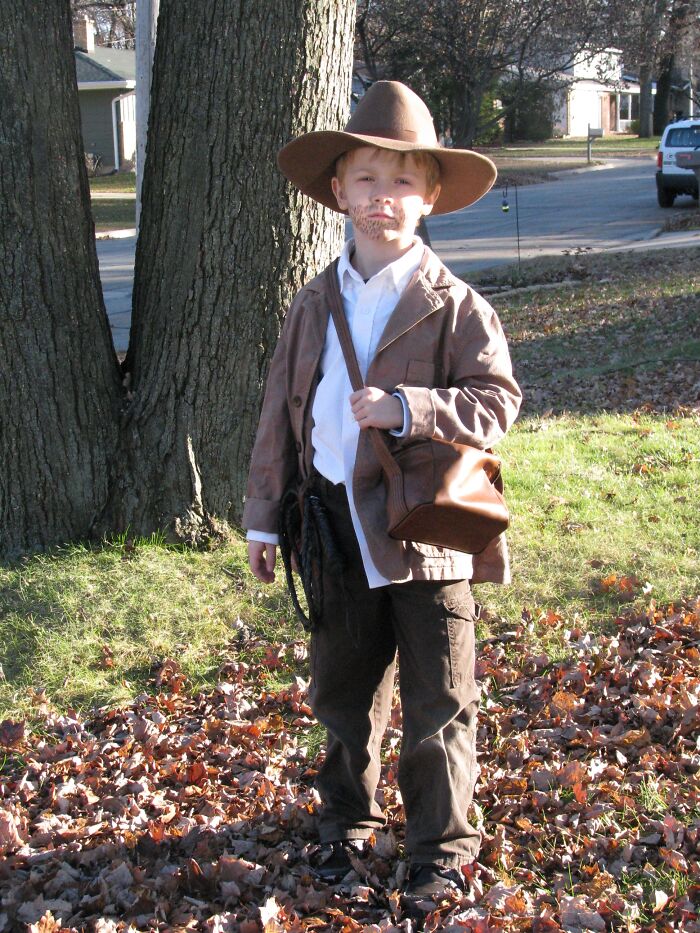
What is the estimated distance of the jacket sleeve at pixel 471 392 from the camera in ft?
8.93

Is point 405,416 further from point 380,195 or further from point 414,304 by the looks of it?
point 380,195

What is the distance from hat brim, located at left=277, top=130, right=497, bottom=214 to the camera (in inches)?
115

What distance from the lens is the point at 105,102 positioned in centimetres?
4578

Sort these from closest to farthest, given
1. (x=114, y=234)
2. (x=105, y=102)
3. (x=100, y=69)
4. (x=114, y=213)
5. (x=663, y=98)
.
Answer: (x=114, y=234) < (x=114, y=213) < (x=100, y=69) < (x=105, y=102) < (x=663, y=98)

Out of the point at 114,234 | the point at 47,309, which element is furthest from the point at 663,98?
the point at 47,309

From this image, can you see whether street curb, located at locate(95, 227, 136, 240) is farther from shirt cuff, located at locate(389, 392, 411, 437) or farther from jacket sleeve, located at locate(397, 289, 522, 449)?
shirt cuff, located at locate(389, 392, 411, 437)

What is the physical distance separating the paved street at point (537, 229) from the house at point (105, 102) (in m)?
17.9

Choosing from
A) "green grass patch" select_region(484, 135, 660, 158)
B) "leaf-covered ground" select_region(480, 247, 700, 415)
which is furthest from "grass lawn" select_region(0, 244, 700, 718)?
"green grass patch" select_region(484, 135, 660, 158)

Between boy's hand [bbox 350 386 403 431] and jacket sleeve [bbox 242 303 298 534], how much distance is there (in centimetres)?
52

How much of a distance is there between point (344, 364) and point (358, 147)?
580 mm

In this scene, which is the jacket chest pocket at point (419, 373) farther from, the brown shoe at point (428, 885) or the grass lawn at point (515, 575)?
the grass lawn at point (515, 575)

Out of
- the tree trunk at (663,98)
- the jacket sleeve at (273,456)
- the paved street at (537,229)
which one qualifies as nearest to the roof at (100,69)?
the paved street at (537,229)

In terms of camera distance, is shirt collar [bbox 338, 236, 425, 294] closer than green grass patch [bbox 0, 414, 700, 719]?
Yes

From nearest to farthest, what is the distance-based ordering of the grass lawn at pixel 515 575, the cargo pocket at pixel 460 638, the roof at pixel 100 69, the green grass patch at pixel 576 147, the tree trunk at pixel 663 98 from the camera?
the cargo pocket at pixel 460 638 → the grass lawn at pixel 515 575 → the roof at pixel 100 69 → the green grass patch at pixel 576 147 → the tree trunk at pixel 663 98
